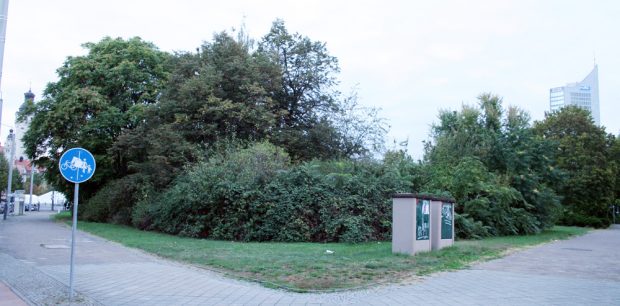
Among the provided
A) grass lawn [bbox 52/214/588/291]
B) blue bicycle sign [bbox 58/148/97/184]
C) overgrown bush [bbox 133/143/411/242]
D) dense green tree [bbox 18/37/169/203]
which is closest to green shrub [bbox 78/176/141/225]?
dense green tree [bbox 18/37/169/203]

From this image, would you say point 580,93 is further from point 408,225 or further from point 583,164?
point 408,225

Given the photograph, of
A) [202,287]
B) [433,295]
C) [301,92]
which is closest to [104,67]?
[301,92]

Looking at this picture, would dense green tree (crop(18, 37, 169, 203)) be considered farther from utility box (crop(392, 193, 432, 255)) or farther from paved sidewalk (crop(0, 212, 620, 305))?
utility box (crop(392, 193, 432, 255))

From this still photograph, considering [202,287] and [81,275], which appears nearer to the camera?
[202,287]

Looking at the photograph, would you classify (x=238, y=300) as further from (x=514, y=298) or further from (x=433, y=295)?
(x=514, y=298)

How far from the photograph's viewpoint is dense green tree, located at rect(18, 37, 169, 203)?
112 feet

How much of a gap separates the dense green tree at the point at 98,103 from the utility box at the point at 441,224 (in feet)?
73.5

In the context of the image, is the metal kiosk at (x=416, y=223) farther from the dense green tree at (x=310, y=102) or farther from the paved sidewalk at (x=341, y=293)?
the dense green tree at (x=310, y=102)

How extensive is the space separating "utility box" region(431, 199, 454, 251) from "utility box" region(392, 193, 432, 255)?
1050 millimetres

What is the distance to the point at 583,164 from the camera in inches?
1849

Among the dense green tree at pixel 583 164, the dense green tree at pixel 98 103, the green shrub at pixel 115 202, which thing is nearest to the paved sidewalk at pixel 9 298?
the green shrub at pixel 115 202

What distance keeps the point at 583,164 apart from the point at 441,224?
A: 122 ft

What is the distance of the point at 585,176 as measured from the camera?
46.1 metres

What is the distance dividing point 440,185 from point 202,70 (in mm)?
13777
